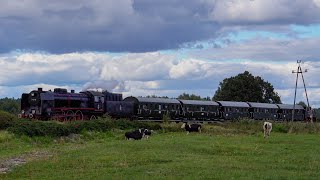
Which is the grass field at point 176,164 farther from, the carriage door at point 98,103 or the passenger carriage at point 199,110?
the passenger carriage at point 199,110

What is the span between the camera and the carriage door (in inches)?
2530

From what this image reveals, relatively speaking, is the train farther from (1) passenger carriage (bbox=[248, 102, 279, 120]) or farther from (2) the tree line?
(2) the tree line

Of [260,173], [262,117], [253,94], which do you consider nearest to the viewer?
[260,173]

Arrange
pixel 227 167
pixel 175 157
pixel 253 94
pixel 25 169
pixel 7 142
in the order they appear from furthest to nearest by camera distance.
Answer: pixel 253 94, pixel 7 142, pixel 175 157, pixel 25 169, pixel 227 167

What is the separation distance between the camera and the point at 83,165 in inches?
939

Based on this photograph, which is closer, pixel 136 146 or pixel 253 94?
pixel 136 146

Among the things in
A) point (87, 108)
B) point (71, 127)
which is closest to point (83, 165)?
point (71, 127)

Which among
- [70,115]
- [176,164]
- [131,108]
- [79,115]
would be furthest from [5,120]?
[176,164]

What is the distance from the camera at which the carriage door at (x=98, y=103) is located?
64.2m

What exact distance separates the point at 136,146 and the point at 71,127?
15950 mm

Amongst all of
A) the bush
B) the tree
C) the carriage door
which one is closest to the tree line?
the tree

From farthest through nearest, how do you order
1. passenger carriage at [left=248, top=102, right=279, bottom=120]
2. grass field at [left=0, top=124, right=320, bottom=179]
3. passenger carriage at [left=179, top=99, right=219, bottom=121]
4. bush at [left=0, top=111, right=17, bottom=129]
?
1. passenger carriage at [left=248, top=102, right=279, bottom=120]
2. passenger carriage at [left=179, top=99, right=219, bottom=121]
3. bush at [left=0, top=111, right=17, bottom=129]
4. grass field at [left=0, top=124, right=320, bottom=179]

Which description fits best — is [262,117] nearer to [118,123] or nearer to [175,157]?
[118,123]

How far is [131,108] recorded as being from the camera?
233 ft
